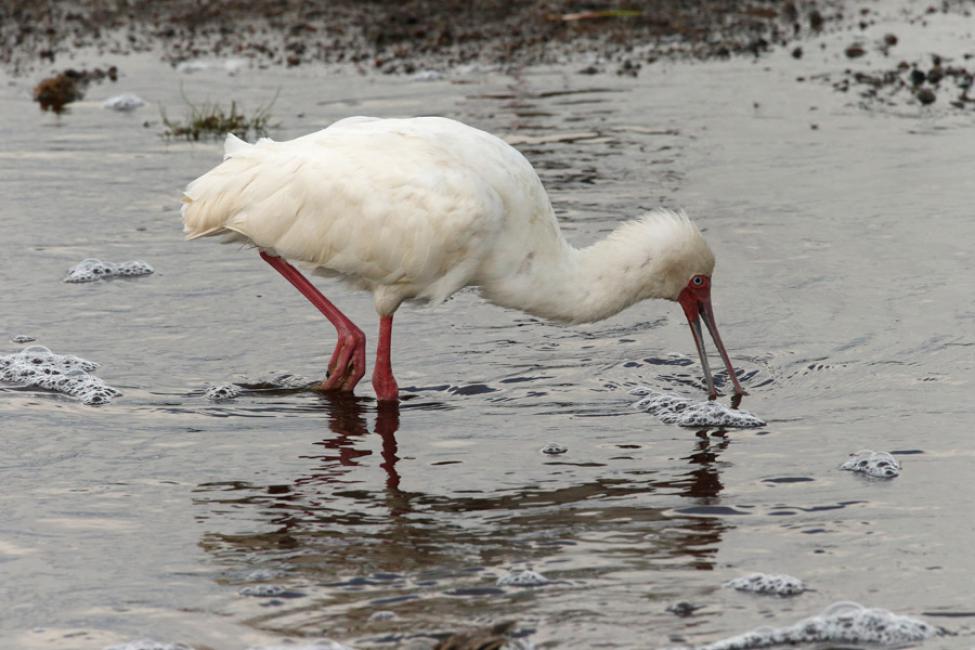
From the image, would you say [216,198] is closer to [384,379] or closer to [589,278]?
[384,379]

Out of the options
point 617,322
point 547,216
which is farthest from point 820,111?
point 547,216

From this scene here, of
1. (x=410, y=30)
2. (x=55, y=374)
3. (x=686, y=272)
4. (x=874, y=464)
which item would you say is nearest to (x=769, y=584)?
(x=874, y=464)

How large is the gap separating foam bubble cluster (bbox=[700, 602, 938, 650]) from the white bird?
8.35 ft

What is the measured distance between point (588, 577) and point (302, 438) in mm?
2002

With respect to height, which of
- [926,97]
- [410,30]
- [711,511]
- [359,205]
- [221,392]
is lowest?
[711,511]

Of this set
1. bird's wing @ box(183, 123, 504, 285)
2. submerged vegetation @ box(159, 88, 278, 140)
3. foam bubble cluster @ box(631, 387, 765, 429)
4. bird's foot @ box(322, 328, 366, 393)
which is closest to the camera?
foam bubble cluster @ box(631, 387, 765, 429)

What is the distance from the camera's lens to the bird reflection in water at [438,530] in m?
5.23

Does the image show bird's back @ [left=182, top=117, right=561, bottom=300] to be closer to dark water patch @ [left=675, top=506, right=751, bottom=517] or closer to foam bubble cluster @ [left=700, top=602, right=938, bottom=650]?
dark water patch @ [left=675, top=506, right=751, bottom=517]

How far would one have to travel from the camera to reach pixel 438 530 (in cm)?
585

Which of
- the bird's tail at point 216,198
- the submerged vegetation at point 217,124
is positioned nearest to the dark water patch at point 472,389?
the bird's tail at point 216,198

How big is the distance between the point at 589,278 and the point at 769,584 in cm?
256

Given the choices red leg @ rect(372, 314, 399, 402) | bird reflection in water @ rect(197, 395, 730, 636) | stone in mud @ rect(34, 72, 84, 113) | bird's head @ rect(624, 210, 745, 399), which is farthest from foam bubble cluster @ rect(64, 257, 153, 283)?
stone in mud @ rect(34, 72, 84, 113)

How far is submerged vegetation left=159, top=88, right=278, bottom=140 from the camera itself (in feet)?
40.5

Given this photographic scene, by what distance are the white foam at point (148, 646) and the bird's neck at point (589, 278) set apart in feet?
10.1
